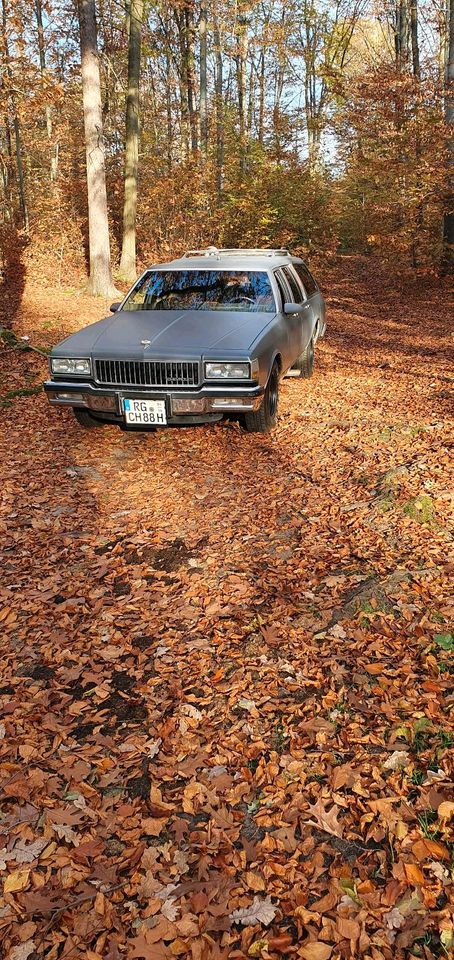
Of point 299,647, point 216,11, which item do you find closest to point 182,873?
point 299,647

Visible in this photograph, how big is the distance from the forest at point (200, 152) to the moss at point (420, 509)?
10816mm

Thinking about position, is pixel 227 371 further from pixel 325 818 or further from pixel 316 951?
pixel 316 951

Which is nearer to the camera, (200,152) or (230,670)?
(230,670)

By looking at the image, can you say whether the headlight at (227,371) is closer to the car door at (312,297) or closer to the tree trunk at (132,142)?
the car door at (312,297)

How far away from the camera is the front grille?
547cm

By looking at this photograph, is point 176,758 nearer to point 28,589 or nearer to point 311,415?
point 28,589

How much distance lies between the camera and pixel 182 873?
2.26 metres

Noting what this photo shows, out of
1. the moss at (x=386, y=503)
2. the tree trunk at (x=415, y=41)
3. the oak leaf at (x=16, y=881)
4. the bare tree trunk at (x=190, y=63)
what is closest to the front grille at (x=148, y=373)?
the moss at (x=386, y=503)

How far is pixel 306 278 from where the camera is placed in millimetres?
8906

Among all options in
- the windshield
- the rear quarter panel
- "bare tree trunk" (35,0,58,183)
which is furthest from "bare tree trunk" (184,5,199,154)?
the rear quarter panel

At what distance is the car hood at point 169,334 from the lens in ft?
18.2

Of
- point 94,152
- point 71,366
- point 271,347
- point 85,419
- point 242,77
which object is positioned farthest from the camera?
point 242,77

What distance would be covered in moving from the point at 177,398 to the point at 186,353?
0.42m

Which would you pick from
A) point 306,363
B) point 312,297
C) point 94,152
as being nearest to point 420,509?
point 306,363
